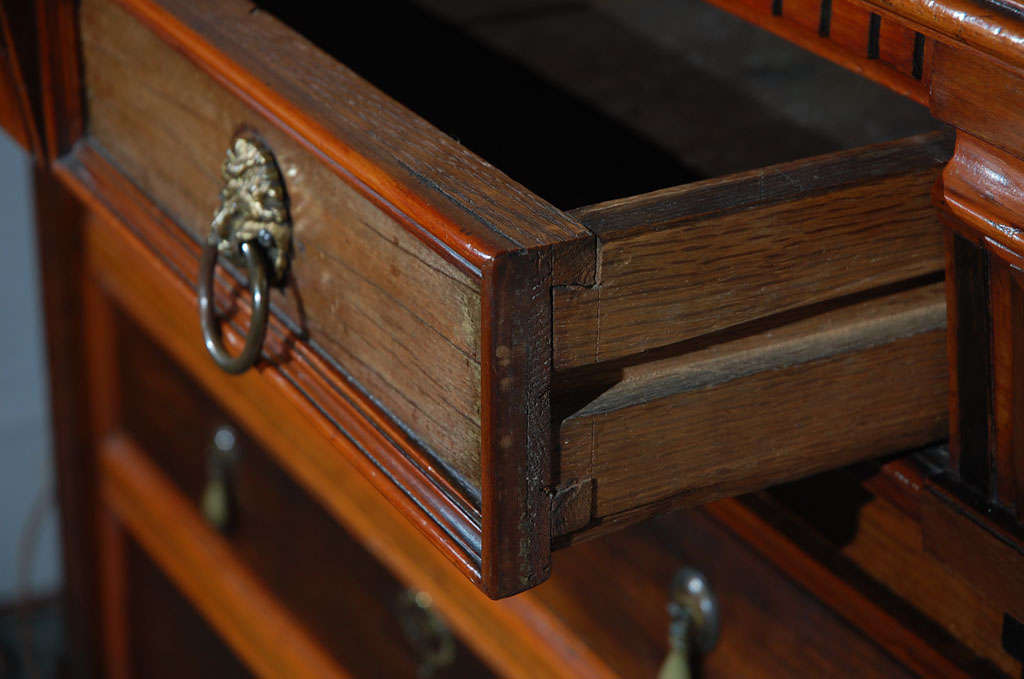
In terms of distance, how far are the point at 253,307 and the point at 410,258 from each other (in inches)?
4.7

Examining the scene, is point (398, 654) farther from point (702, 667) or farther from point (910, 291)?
point (910, 291)

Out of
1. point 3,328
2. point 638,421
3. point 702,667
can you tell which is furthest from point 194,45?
point 3,328

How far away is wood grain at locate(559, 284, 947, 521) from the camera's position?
417mm

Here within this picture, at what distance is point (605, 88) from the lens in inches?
28.0

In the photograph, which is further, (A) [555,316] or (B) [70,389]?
(B) [70,389]

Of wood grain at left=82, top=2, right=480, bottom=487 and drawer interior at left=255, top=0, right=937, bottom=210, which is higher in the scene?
wood grain at left=82, top=2, right=480, bottom=487

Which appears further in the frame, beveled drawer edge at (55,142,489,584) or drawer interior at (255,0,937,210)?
drawer interior at (255,0,937,210)

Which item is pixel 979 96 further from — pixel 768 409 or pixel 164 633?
pixel 164 633

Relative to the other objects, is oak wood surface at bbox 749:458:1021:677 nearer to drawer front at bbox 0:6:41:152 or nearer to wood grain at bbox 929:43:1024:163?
wood grain at bbox 929:43:1024:163

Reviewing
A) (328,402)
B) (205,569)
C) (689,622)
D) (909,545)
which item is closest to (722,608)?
(689,622)

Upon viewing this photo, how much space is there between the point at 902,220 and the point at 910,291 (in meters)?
0.03

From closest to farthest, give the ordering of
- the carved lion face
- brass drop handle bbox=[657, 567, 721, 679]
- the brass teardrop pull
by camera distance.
Result: 1. the carved lion face
2. brass drop handle bbox=[657, 567, 721, 679]
3. the brass teardrop pull

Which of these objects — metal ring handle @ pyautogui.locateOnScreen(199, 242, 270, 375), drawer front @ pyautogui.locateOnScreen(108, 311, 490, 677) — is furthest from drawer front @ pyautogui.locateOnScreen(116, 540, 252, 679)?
metal ring handle @ pyautogui.locateOnScreen(199, 242, 270, 375)

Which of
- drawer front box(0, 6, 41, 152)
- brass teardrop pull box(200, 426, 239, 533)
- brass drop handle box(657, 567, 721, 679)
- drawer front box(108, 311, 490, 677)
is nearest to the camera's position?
brass drop handle box(657, 567, 721, 679)
